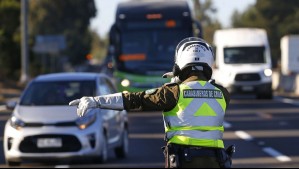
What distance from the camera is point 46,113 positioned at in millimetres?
17000

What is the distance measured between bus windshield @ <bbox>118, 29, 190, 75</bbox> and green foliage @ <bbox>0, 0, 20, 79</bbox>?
29491mm

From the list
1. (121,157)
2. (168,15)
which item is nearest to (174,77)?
(121,157)

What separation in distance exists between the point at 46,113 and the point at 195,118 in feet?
32.7

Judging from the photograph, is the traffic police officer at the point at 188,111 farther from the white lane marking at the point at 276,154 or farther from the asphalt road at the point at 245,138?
the white lane marking at the point at 276,154

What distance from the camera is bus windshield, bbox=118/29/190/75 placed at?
31969 millimetres

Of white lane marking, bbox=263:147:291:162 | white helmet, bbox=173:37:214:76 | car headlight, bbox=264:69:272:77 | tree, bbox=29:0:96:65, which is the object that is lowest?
white lane marking, bbox=263:147:291:162

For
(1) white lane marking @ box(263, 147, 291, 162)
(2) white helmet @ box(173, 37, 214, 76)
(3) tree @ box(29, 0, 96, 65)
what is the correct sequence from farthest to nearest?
(3) tree @ box(29, 0, 96, 65)
(1) white lane marking @ box(263, 147, 291, 162)
(2) white helmet @ box(173, 37, 214, 76)

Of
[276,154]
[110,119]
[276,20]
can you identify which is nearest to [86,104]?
[110,119]

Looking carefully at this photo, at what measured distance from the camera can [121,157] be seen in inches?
728

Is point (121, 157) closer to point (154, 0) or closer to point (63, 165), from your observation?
→ point (63, 165)

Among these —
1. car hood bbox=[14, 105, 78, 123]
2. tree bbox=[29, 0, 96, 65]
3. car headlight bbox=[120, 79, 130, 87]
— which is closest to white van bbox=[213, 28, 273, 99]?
car headlight bbox=[120, 79, 130, 87]

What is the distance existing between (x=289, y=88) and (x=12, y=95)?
45.9 feet

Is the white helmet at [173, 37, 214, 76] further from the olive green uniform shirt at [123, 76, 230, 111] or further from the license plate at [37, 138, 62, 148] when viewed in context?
the license plate at [37, 138, 62, 148]

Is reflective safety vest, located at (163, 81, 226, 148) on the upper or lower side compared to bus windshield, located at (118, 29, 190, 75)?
lower
